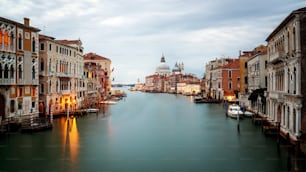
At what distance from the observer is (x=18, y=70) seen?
1900 cm

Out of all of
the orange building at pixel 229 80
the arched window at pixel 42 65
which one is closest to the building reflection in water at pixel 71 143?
the arched window at pixel 42 65

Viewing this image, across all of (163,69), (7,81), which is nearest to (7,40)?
(7,81)

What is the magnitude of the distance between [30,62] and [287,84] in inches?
622

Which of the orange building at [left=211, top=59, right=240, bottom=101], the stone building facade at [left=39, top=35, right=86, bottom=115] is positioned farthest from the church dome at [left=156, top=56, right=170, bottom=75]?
the stone building facade at [left=39, top=35, right=86, bottom=115]

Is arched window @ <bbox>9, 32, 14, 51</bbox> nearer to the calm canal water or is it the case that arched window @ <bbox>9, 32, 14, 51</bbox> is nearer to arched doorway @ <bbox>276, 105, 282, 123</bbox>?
the calm canal water

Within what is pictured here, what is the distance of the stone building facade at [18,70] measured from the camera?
57.9 ft

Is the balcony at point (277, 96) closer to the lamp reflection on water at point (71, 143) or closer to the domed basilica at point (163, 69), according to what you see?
the lamp reflection on water at point (71, 143)

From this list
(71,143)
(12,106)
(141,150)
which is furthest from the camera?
(12,106)

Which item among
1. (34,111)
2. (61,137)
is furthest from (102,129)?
(34,111)

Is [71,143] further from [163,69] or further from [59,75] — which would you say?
[163,69]

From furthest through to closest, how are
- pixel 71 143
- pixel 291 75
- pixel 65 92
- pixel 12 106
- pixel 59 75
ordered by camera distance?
1. pixel 65 92
2. pixel 59 75
3. pixel 12 106
4. pixel 71 143
5. pixel 291 75

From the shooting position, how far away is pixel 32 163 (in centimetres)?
1147

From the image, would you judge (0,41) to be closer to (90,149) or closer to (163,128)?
(90,149)

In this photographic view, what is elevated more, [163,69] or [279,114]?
[163,69]
